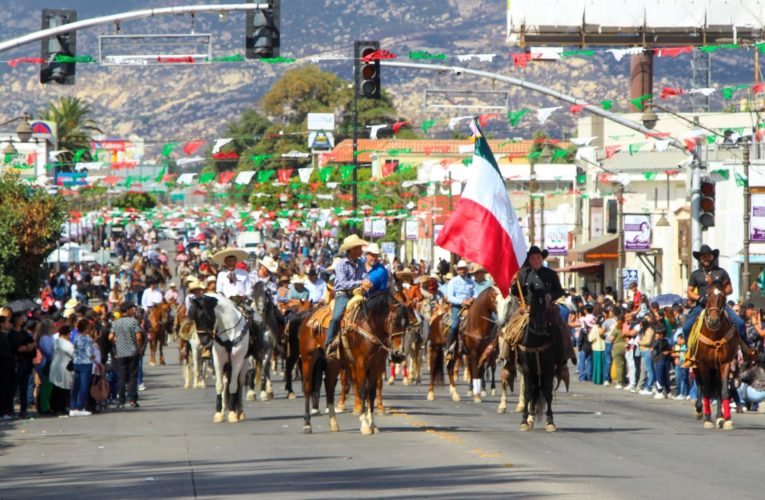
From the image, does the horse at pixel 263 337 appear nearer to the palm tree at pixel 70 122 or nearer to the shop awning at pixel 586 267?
the shop awning at pixel 586 267

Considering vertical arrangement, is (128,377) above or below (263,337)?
below

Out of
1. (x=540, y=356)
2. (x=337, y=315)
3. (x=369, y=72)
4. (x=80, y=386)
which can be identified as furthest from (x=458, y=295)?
(x=337, y=315)

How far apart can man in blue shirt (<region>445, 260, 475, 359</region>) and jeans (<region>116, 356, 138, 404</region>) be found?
592cm

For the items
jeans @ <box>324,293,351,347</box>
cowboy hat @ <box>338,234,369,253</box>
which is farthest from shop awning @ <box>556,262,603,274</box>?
jeans @ <box>324,293,351,347</box>

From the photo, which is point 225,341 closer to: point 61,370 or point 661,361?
point 61,370

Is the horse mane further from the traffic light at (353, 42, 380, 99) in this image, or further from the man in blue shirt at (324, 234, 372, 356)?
the traffic light at (353, 42, 380, 99)

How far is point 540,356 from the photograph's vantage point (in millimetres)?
21344

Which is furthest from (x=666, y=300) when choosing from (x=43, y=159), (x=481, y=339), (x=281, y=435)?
(x=43, y=159)

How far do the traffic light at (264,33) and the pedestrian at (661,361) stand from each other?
9.84 m

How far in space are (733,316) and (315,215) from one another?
82760 millimetres

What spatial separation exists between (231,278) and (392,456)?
8410mm

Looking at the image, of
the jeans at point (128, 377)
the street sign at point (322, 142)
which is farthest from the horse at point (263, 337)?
the street sign at point (322, 142)

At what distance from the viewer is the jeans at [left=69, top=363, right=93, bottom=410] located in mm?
28078

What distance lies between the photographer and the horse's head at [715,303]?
22297 mm
